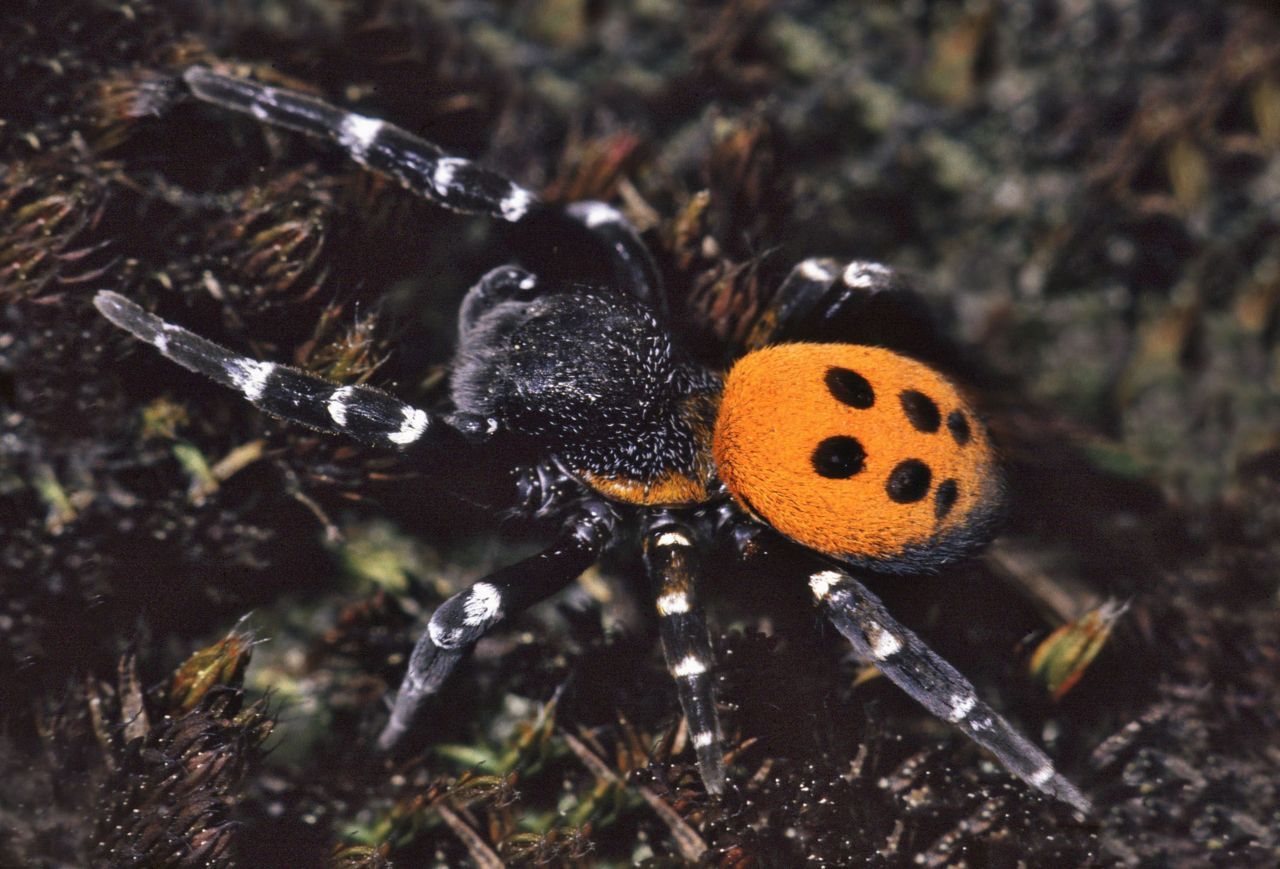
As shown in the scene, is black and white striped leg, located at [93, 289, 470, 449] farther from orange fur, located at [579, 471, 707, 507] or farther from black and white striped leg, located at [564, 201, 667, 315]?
black and white striped leg, located at [564, 201, 667, 315]

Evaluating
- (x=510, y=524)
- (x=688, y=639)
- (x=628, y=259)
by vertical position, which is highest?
(x=628, y=259)

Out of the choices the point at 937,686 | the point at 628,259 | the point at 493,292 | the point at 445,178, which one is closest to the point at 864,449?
the point at 937,686

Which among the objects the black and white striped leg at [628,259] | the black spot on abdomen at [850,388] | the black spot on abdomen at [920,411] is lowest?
the black and white striped leg at [628,259]

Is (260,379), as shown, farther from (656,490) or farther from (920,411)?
(920,411)

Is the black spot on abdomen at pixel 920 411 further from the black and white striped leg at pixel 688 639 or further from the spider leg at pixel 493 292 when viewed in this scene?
the spider leg at pixel 493 292

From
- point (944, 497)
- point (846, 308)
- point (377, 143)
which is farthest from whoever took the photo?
point (846, 308)

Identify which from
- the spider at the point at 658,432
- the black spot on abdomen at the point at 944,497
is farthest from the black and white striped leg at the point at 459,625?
the black spot on abdomen at the point at 944,497

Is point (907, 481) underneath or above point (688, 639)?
above
